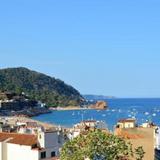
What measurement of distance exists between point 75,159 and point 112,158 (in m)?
1.81

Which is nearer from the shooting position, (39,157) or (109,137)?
(109,137)

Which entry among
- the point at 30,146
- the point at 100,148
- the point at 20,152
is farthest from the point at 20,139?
the point at 100,148

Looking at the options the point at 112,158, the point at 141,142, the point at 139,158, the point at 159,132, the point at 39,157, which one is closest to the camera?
the point at 112,158

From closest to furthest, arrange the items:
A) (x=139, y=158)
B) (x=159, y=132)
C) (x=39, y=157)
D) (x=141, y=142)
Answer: (x=139, y=158), (x=141, y=142), (x=39, y=157), (x=159, y=132)

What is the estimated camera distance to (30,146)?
4456 centimetres

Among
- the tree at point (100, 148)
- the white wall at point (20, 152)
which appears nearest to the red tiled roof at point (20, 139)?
the white wall at point (20, 152)

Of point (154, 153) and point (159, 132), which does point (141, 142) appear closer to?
point (154, 153)

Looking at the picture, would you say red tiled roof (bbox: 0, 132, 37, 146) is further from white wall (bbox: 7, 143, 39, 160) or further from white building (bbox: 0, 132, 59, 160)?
white wall (bbox: 7, 143, 39, 160)

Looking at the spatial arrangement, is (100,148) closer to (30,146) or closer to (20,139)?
(30,146)

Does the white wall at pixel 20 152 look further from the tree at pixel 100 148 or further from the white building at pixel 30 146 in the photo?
the tree at pixel 100 148

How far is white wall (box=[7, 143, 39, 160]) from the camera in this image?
146ft

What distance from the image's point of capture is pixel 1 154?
46094 mm

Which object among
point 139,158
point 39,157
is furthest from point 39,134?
point 139,158

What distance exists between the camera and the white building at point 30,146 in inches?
1756
